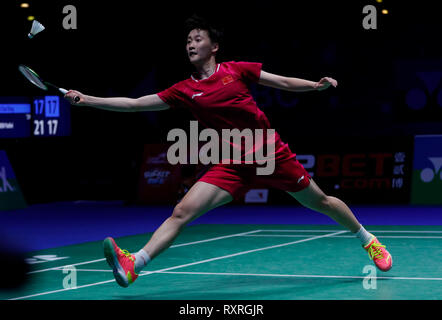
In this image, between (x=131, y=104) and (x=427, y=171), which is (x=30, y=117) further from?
(x=131, y=104)

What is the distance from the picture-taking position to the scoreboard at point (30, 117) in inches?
626

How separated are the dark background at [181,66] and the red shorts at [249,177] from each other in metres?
9.99

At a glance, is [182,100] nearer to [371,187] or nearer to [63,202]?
[371,187]

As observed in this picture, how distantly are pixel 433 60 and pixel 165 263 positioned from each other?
10.7 m

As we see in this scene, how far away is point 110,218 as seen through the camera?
12734 mm

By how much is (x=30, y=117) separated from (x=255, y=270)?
10.5m

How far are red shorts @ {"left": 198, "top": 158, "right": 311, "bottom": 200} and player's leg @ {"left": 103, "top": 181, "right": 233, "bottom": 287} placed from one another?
→ 60 millimetres

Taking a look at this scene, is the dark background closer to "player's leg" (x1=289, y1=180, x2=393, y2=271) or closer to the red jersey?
"player's leg" (x1=289, y1=180, x2=393, y2=271)

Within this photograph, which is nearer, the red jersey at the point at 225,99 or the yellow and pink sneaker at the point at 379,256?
the red jersey at the point at 225,99

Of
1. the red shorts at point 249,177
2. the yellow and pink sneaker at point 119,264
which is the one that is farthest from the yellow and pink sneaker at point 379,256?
the yellow and pink sneaker at point 119,264

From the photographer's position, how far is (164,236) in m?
5.18

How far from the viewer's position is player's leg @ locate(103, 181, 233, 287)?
16.5 feet

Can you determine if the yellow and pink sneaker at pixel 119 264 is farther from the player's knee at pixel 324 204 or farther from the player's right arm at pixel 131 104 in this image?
the player's knee at pixel 324 204

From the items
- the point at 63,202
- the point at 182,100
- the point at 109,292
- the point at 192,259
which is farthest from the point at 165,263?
the point at 63,202
